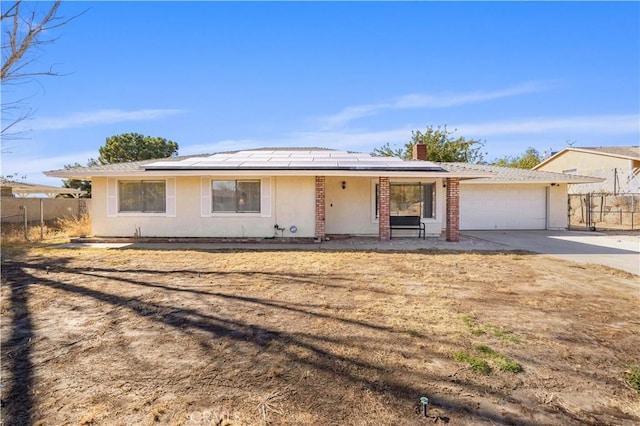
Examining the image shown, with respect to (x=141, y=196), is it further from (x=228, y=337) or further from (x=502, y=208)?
(x=502, y=208)

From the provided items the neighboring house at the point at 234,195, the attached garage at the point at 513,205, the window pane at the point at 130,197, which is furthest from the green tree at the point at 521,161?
the window pane at the point at 130,197

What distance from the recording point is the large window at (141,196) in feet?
40.2

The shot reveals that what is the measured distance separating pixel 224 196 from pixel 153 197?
2734mm

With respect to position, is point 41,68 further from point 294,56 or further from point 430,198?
point 430,198

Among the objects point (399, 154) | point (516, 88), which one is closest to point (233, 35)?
point (516, 88)

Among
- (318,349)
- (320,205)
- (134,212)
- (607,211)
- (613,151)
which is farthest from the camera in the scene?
(613,151)

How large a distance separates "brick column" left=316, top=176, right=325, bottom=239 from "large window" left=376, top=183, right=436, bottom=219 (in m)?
2.65

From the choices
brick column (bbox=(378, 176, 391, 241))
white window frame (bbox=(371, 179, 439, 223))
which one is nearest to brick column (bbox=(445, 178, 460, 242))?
white window frame (bbox=(371, 179, 439, 223))

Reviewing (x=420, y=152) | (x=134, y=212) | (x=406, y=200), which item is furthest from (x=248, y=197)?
(x=420, y=152)

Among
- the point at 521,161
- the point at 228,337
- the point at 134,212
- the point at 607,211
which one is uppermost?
the point at 521,161

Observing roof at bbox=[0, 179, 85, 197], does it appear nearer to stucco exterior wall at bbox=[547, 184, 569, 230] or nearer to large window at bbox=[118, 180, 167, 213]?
large window at bbox=[118, 180, 167, 213]

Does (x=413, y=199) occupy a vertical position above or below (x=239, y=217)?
above

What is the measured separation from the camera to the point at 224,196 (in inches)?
479

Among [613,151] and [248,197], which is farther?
[613,151]
